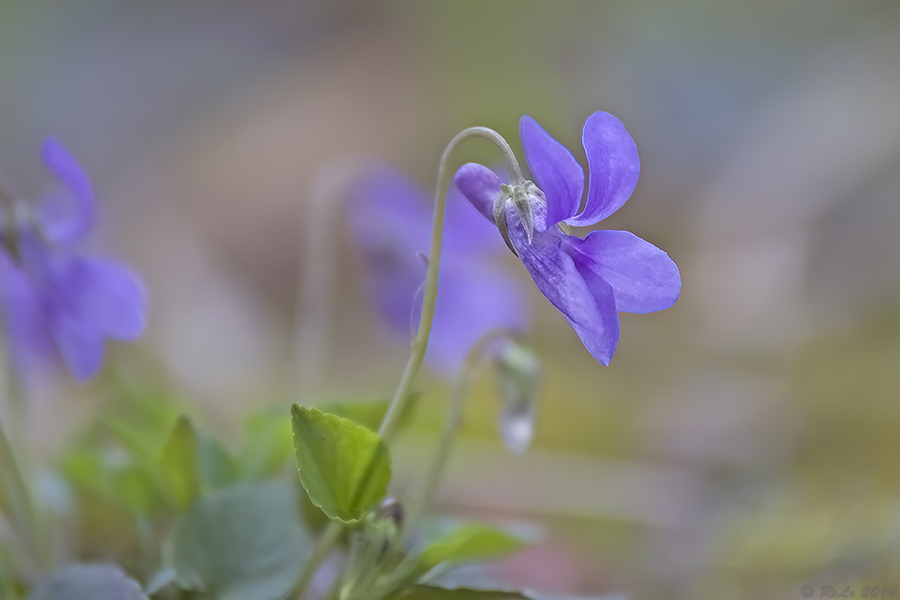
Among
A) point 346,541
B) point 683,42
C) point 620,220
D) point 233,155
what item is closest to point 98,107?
point 233,155

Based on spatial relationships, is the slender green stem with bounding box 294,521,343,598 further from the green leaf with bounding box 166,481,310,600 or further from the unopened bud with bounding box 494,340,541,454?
the unopened bud with bounding box 494,340,541,454

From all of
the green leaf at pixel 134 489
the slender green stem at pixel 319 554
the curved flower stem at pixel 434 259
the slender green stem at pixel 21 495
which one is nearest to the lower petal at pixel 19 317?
the slender green stem at pixel 21 495

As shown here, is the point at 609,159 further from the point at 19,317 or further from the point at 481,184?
the point at 19,317

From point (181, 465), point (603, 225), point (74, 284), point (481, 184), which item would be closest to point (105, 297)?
point (74, 284)

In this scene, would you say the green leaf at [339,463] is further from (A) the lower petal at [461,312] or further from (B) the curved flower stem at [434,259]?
(A) the lower petal at [461,312]

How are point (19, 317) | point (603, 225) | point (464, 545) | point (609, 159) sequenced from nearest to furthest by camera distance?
point (609, 159), point (464, 545), point (19, 317), point (603, 225)

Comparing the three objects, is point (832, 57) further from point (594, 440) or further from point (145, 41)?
point (145, 41)
